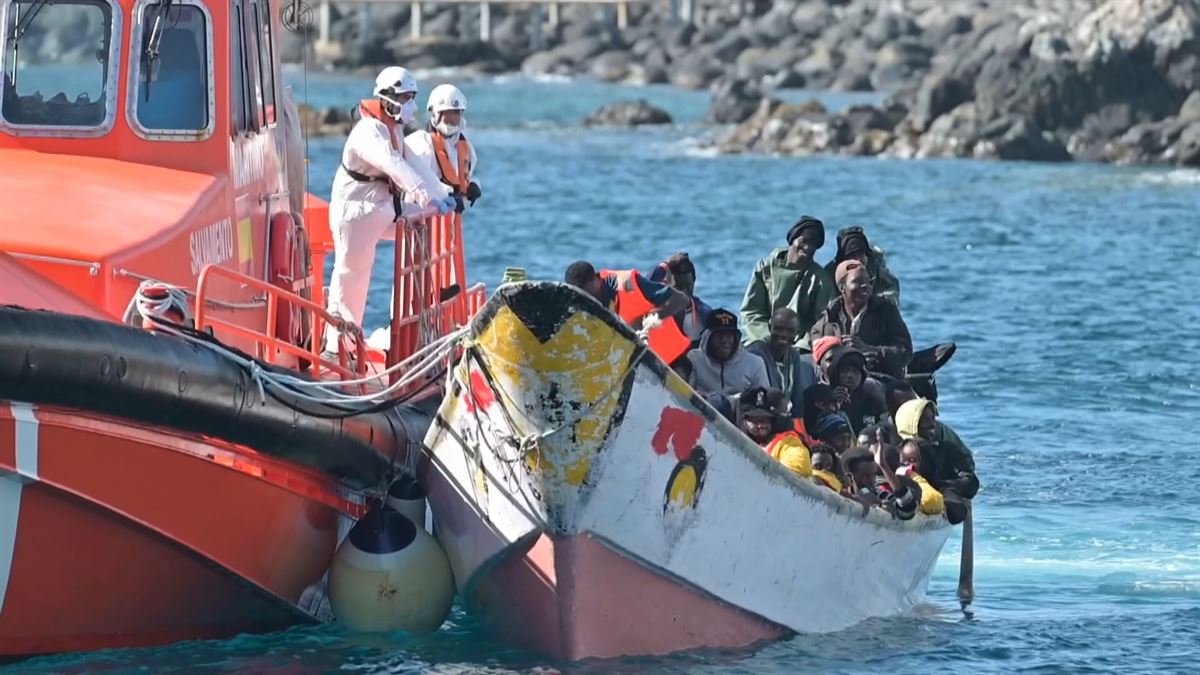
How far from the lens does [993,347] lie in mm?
21578

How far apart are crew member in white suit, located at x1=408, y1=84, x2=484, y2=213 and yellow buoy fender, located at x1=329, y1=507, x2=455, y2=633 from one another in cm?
186

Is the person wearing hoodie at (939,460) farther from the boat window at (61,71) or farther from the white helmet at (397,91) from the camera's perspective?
the boat window at (61,71)

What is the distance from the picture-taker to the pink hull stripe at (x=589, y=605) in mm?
9094

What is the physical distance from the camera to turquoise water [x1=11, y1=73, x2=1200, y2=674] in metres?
10.1

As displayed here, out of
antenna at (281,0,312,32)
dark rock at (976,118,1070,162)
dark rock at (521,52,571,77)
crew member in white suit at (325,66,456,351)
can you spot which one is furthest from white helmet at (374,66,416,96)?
dark rock at (521,52,571,77)

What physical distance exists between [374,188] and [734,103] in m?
48.2

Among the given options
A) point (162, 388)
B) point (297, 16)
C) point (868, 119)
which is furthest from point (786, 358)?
point (868, 119)

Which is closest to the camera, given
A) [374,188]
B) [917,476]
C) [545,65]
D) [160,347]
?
[160,347]

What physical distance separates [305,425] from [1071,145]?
38.1 meters

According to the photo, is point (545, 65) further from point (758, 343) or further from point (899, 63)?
point (758, 343)

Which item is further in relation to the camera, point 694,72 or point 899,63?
point 694,72

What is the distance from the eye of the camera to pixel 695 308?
1159 cm

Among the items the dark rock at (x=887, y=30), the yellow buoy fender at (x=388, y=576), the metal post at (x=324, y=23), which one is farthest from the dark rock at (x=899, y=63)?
the yellow buoy fender at (x=388, y=576)

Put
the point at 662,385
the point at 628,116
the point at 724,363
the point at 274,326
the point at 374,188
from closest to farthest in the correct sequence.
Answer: the point at 662,385, the point at 274,326, the point at 374,188, the point at 724,363, the point at 628,116
